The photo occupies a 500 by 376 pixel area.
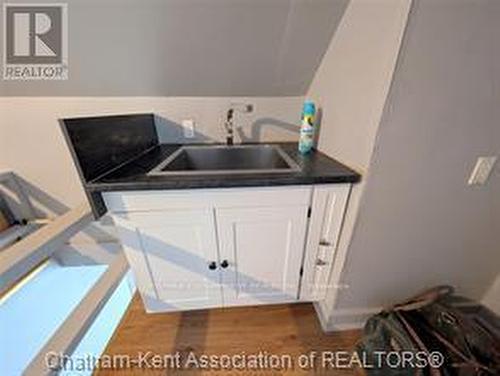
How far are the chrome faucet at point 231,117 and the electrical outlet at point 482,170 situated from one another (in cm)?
120

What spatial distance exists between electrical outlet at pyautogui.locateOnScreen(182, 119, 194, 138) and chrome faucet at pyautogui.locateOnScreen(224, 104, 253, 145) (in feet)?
0.76

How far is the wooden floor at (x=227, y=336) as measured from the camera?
1.20 m

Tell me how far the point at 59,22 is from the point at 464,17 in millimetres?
1552

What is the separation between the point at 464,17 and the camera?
0.71m

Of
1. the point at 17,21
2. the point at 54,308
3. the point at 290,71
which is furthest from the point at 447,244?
the point at 54,308

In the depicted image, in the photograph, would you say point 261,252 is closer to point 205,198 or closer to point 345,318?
point 205,198

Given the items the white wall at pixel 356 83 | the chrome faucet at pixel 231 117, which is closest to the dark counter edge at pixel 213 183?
the white wall at pixel 356 83

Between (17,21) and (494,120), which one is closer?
(494,120)

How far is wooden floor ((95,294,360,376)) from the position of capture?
1.20m

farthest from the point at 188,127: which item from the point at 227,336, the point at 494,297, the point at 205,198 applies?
the point at 494,297

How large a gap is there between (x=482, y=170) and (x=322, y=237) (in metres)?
0.67

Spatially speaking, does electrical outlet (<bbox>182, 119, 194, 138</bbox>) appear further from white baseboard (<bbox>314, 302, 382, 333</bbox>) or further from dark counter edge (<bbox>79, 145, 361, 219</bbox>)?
white baseboard (<bbox>314, 302, 382, 333</bbox>)

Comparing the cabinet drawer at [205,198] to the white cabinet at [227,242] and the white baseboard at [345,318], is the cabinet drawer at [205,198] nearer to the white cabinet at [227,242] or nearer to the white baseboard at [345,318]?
the white cabinet at [227,242]

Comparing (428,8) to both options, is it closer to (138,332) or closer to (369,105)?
(369,105)
